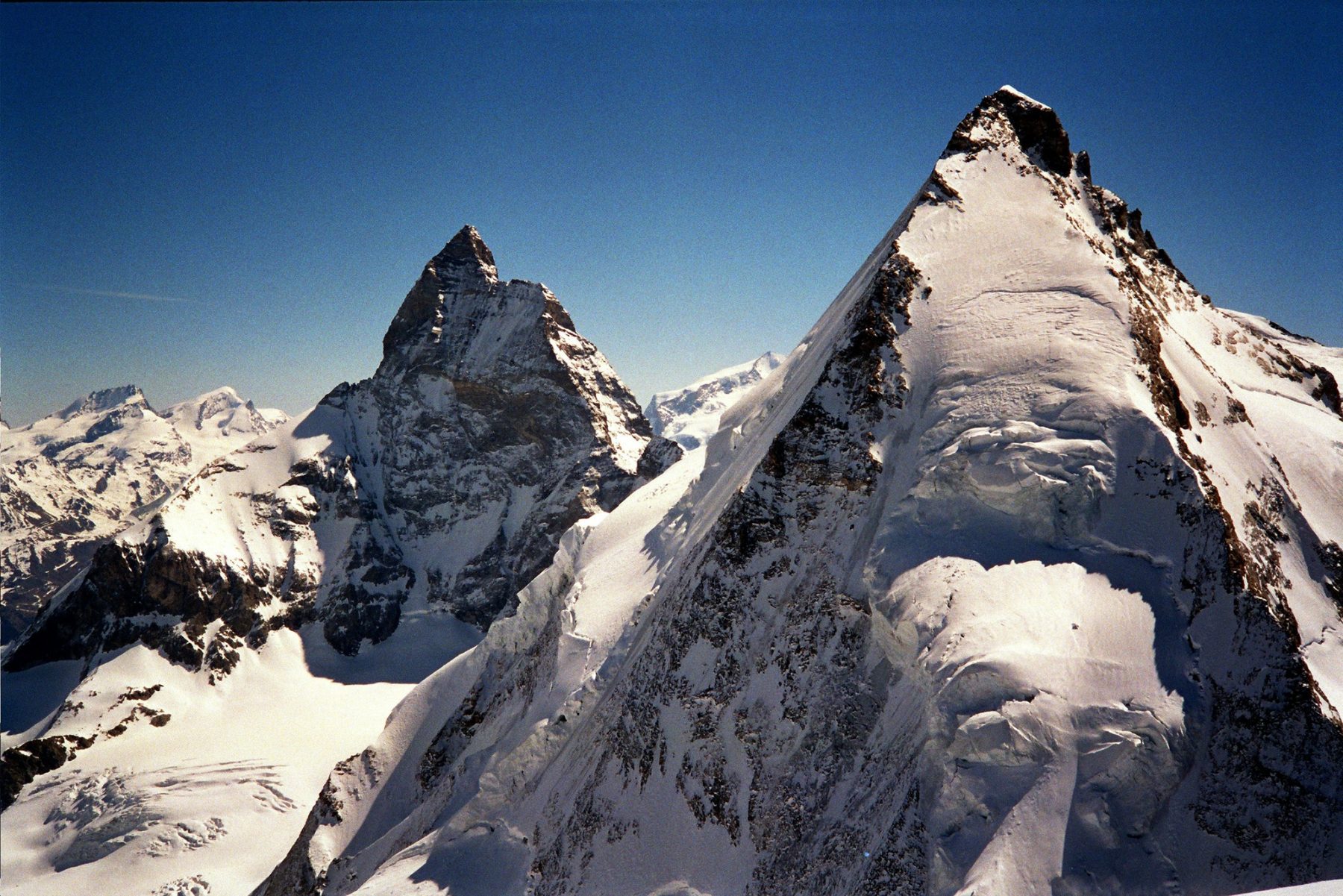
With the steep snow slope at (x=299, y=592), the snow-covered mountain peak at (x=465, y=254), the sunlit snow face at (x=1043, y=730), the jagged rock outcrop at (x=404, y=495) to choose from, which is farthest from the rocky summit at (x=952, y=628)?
the snow-covered mountain peak at (x=465, y=254)

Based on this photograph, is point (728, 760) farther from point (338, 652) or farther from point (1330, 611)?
point (338, 652)

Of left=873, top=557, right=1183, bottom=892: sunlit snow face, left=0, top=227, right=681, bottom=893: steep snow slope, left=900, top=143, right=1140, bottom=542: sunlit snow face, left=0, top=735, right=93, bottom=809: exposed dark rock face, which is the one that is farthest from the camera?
left=0, top=735, right=93, bottom=809: exposed dark rock face

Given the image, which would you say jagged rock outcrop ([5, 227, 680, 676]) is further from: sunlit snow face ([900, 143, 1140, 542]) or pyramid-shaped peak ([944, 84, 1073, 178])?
sunlit snow face ([900, 143, 1140, 542])

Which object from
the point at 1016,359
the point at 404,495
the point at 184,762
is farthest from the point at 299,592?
the point at 1016,359

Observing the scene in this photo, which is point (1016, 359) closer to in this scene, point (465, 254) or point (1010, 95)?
point (1010, 95)

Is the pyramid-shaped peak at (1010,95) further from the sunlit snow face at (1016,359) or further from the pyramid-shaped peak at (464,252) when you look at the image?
the pyramid-shaped peak at (464,252)

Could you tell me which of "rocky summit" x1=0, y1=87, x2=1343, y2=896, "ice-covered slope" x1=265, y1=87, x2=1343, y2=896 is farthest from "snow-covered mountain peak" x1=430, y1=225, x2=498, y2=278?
"ice-covered slope" x1=265, y1=87, x2=1343, y2=896
